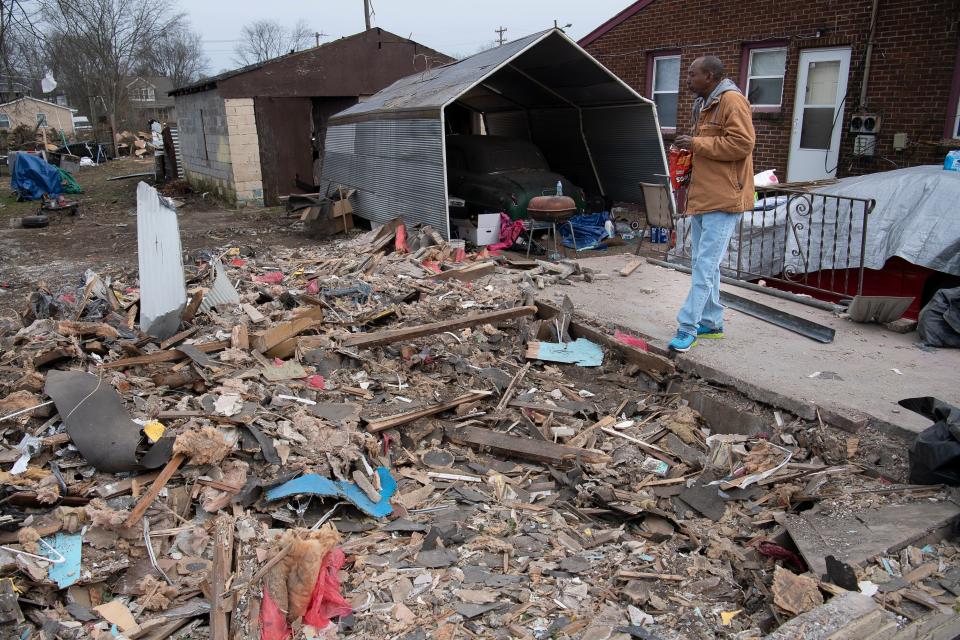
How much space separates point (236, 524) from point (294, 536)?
0.56m

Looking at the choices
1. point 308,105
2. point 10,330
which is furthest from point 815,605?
point 308,105

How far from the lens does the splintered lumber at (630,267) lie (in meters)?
8.38

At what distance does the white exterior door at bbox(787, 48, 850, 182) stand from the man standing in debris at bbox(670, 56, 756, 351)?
30.1ft

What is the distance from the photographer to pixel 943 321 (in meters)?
5.49

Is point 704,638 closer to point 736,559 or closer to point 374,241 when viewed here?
point 736,559

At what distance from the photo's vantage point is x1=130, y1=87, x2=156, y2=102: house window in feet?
203

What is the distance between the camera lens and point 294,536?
3.44 m

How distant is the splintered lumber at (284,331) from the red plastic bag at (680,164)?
3571 millimetres

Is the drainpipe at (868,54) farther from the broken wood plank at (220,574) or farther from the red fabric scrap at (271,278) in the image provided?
the broken wood plank at (220,574)

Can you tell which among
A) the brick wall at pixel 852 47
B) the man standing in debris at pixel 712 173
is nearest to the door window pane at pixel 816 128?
the brick wall at pixel 852 47

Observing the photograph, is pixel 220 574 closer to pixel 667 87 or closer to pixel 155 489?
pixel 155 489

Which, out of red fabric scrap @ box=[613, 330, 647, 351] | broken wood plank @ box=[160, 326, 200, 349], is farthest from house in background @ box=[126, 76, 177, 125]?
red fabric scrap @ box=[613, 330, 647, 351]

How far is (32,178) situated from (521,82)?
16211 mm

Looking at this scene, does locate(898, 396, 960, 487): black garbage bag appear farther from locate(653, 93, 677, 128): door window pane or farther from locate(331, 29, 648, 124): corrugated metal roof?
locate(653, 93, 677, 128): door window pane
